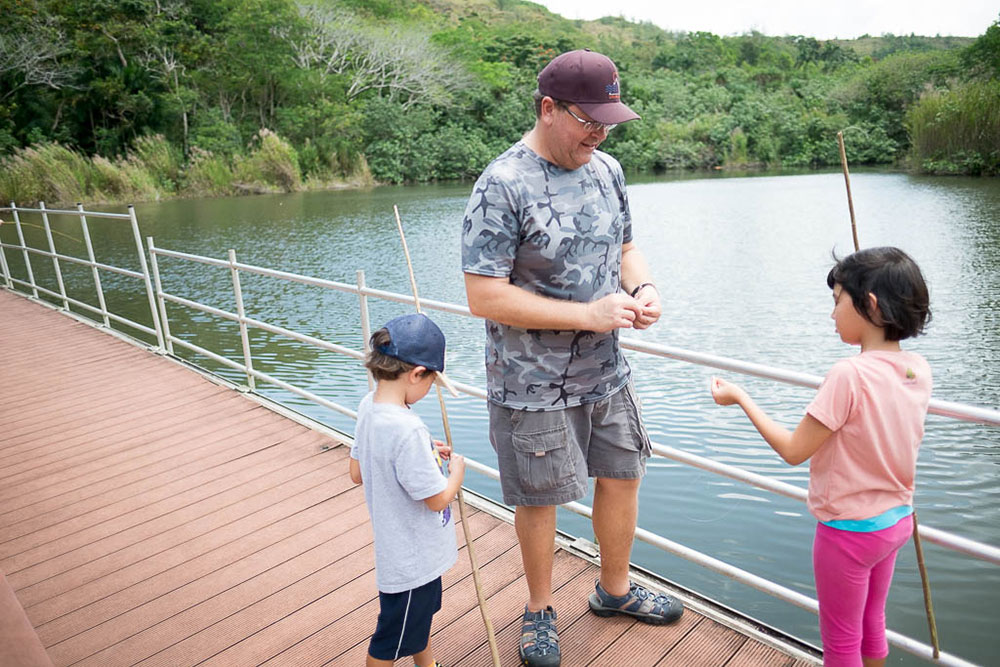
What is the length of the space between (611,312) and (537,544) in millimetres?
655

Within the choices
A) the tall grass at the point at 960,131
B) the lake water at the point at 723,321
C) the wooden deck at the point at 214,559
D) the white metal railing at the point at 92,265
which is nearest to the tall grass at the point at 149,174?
the lake water at the point at 723,321

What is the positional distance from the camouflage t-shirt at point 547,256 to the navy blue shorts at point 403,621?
1.52 feet

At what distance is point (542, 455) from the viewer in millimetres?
1637

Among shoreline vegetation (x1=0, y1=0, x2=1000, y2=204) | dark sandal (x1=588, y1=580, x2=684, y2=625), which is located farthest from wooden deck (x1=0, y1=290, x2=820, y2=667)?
shoreline vegetation (x1=0, y1=0, x2=1000, y2=204)

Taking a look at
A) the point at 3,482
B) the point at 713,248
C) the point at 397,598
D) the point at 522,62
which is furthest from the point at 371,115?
the point at 397,598

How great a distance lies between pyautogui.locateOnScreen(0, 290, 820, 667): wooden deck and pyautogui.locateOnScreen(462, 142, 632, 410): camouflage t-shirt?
Answer: 0.75 metres

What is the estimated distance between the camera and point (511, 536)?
98.3 inches

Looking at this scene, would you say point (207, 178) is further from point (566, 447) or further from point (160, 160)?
point (566, 447)

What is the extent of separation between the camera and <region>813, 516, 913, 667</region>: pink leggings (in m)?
1.36

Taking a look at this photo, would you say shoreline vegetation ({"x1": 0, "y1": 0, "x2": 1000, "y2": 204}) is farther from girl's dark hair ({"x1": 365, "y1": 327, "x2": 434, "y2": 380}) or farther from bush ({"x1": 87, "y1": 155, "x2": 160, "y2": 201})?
girl's dark hair ({"x1": 365, "y1": 327, "x2": 434, "y2": 380})

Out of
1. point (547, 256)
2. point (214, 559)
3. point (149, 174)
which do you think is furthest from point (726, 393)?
point (149, 174)

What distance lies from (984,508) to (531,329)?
12.8 ft

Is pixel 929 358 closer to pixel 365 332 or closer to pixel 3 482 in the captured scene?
pixel 365 332

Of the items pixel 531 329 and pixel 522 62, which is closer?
pixel 531 329
